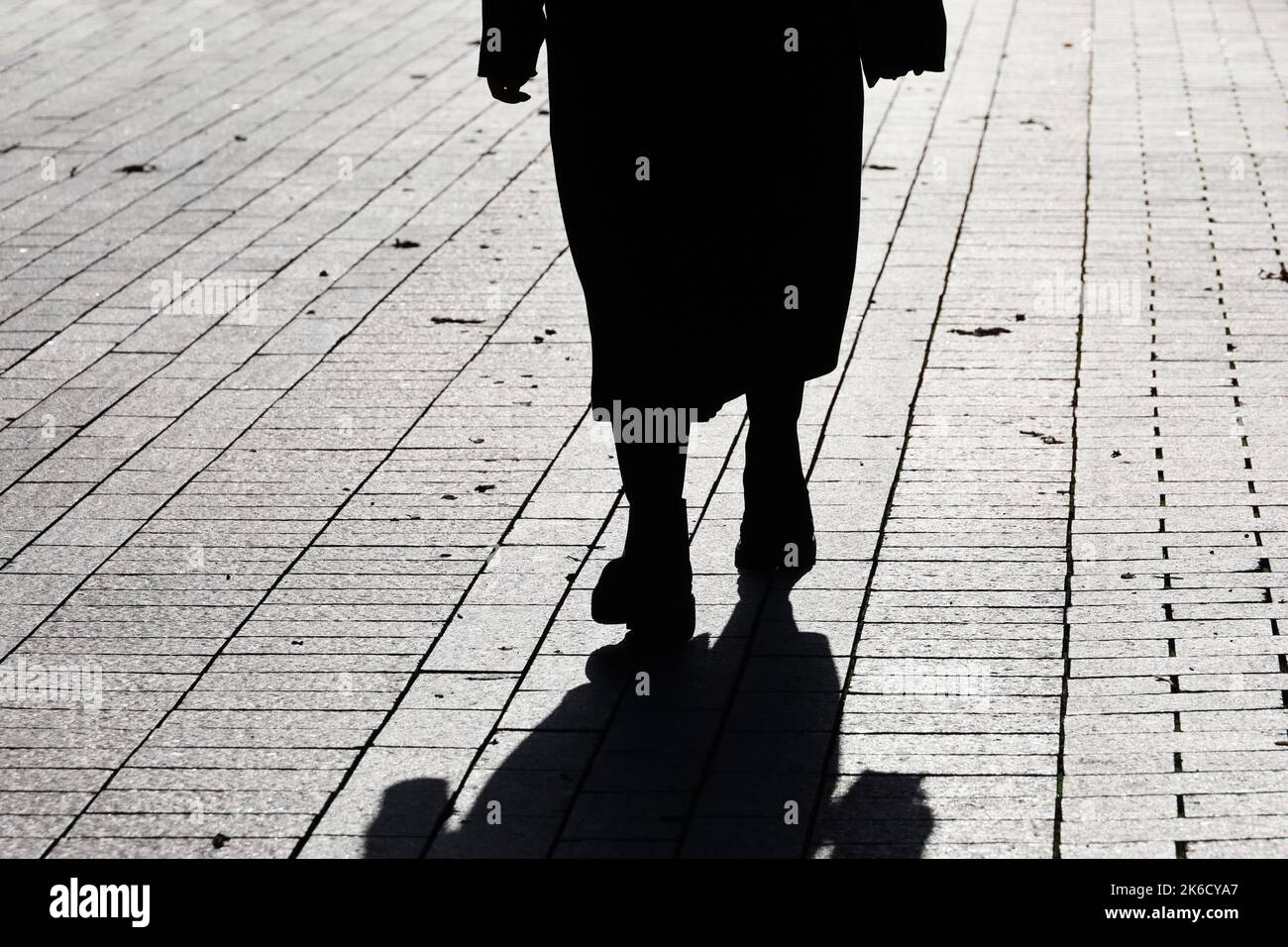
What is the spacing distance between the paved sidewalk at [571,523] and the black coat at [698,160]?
0.71m

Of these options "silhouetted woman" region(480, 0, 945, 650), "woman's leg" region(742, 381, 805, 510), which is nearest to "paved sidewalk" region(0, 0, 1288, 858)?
"woman's leg" region(742, 381, 805, 510)

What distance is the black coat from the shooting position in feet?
13.0

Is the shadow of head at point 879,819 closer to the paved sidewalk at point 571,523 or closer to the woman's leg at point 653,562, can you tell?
the paved sidewalk at point 571,523

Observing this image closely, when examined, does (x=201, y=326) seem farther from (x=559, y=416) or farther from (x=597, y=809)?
(x=597, y=809)

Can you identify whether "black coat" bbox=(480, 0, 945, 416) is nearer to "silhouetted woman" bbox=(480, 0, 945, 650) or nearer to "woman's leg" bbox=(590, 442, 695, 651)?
"silhouetted woman" bbox=(480, 0, 945, 650)

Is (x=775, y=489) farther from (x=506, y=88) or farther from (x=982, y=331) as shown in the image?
(x=982, y=331)

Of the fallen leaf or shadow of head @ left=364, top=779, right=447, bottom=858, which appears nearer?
shadow of head @ left=364, top=779, right=447, bottom=858

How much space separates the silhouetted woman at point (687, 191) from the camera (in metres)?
3.96

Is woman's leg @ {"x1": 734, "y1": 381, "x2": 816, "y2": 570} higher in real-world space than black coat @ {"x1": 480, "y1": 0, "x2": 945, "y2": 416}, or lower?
lower

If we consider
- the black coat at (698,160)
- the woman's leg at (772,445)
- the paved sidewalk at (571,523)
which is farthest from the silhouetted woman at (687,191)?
the paved sidewalk at (571,523)

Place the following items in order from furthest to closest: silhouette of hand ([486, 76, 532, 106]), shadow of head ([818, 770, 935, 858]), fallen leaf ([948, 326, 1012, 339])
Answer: fallen leaf ([948, 326, 1012, 339]) → silhouette of hand ([486, 76, 532, 106]) → shadow of head ([818, 770, 935, 858])

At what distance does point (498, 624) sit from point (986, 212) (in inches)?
169

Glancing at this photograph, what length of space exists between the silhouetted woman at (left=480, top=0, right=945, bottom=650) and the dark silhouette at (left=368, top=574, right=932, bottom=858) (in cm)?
25
